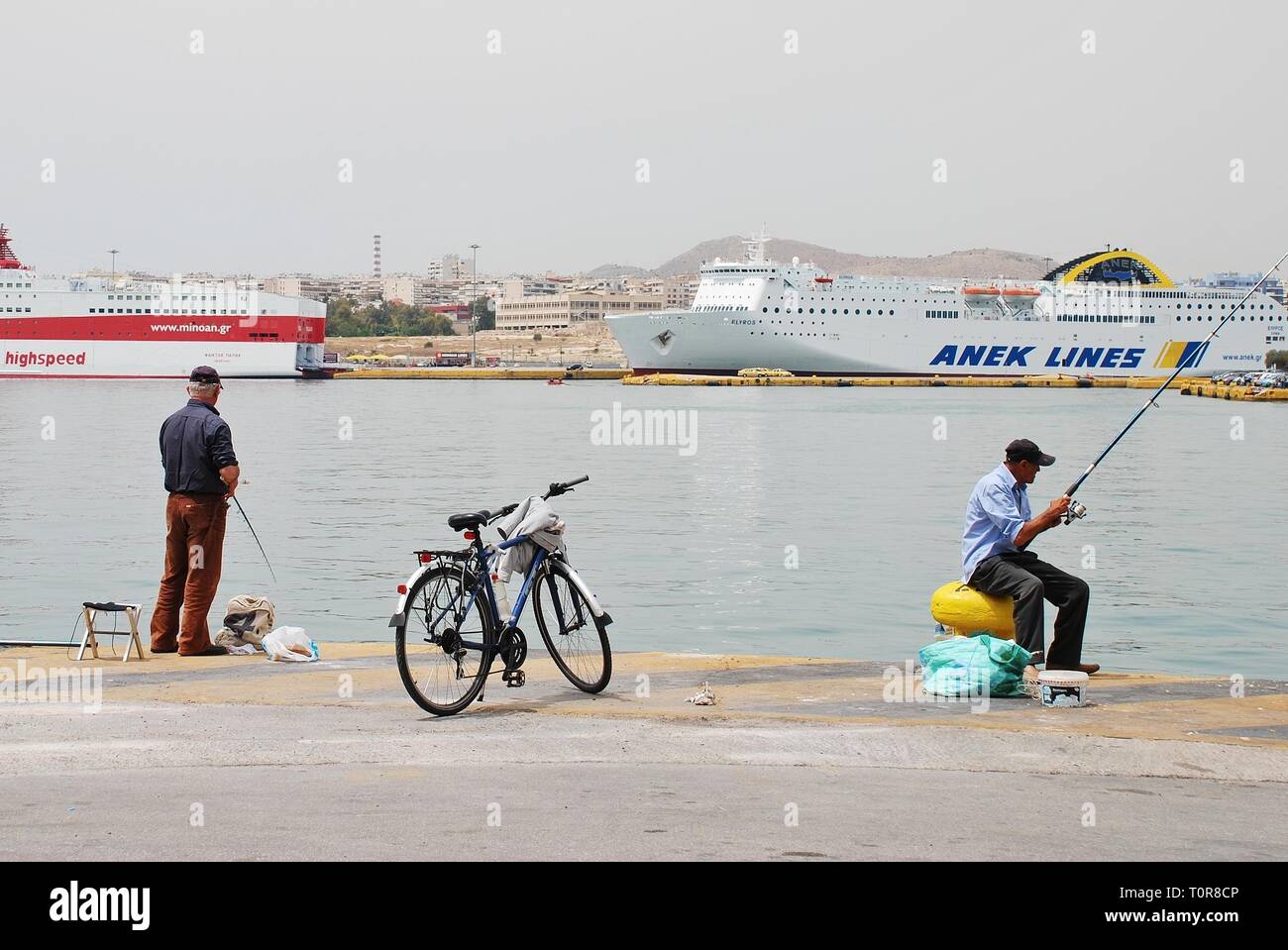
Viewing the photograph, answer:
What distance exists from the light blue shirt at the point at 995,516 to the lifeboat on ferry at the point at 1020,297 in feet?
323

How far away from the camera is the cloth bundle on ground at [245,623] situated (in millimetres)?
8242

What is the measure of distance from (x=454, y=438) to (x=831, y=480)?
16.5m

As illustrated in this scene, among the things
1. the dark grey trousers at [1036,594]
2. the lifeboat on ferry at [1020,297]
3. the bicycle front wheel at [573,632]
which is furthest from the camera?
the lifeboat on ferry at [1020,297]

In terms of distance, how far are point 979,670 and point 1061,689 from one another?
0.41m

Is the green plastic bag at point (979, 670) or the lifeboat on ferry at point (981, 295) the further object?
the lifeboat on ferry at point (981, 295)

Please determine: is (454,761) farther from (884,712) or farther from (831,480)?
(831,480)

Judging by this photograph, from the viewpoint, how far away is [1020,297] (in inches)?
4063

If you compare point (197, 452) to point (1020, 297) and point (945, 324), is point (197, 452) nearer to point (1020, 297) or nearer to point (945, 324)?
point (945, 324)

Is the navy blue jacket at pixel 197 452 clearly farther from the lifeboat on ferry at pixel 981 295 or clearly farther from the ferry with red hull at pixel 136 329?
the ferry with red hull at pixel 136 329

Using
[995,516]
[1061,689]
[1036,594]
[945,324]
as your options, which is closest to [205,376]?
[995,516]

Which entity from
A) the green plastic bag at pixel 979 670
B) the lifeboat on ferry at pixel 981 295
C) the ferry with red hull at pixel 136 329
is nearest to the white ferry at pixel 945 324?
the lifeboat on ferry at pixel 981 295

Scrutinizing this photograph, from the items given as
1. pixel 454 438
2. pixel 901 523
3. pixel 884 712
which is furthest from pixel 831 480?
pixel 884 712

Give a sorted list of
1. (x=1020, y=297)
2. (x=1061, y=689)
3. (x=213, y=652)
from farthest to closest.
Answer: (x=1020, y=297)
(x=213, y=652)
(x=1061, y=689)
